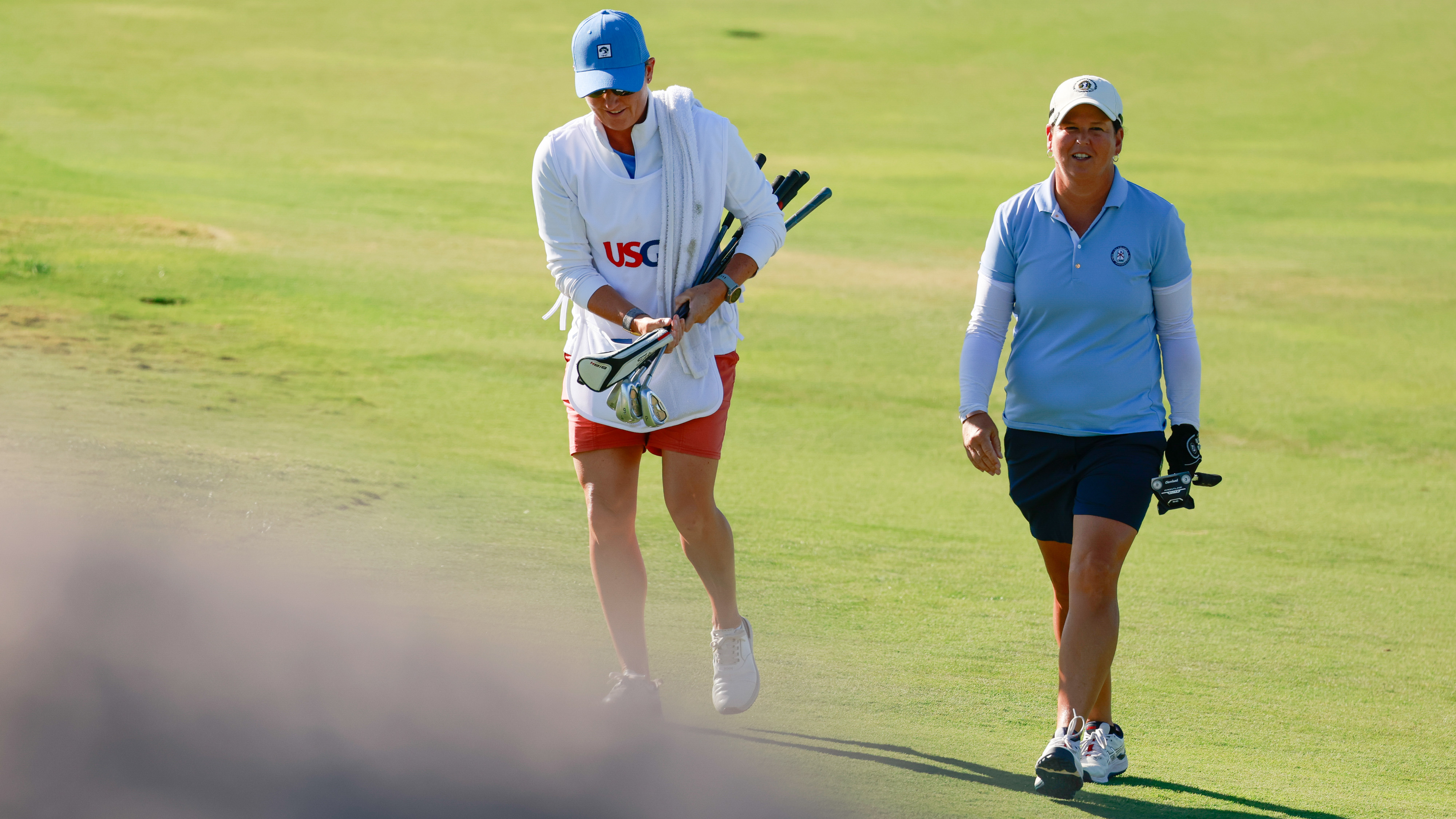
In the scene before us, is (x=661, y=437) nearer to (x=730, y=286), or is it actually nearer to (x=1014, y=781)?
(x=730, y=286)

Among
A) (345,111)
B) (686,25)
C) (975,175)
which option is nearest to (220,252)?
(345,111)

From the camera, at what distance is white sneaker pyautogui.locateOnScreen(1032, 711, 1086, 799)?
12.7 ft

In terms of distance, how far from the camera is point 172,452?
706 cm

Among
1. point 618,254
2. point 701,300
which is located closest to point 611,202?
point 618,254

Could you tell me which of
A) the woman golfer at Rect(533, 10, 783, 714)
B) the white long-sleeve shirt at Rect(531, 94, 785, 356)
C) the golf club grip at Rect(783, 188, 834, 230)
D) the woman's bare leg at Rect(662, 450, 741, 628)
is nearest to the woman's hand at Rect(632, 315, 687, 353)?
the woman golfer at Rect(533, 10, 783, 714)

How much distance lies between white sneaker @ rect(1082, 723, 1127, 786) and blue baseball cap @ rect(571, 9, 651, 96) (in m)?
2.22

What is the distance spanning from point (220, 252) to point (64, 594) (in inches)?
409

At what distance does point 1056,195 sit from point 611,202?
1.29 m

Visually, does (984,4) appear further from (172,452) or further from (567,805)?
(567,805)

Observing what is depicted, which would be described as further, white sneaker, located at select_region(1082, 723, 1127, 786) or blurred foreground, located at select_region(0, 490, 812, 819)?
white sneaker, located at select_region(1082, 723, 1127, 786)

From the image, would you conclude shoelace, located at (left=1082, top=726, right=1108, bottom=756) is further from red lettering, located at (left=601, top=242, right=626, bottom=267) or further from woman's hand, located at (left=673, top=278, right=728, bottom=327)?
red lettering, located at (left=601, top=242, right=626, bottom=267)

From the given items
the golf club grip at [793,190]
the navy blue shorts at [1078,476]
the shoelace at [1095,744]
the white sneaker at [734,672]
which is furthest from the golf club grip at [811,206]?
the shoelace at [1095,744]

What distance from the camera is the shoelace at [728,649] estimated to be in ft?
14.8

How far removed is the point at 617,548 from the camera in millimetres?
4570
